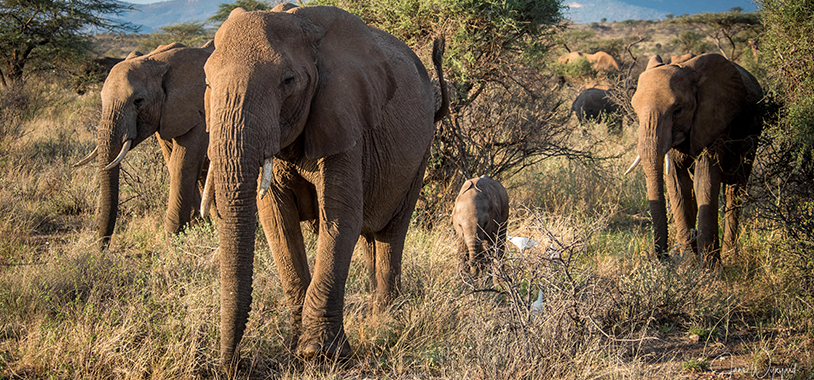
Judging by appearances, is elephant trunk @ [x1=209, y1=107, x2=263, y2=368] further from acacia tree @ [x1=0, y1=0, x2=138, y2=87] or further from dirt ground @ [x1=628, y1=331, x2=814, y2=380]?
acacia tree @ [x1=0, y1=0, x2=138, y2=87]

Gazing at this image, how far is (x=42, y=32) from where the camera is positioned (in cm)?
A: 1619

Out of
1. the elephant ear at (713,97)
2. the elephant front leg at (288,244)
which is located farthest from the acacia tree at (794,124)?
the elephant front leg at (288,244)

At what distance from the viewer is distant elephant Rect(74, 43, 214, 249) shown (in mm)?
5957

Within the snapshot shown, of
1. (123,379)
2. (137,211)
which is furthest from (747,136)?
(137,211)

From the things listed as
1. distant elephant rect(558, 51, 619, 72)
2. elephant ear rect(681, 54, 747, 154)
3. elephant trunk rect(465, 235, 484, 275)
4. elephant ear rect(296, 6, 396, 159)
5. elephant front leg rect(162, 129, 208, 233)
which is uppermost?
elephant ear rect(296, 6, 396, 159)

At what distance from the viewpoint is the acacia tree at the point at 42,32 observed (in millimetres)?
15180

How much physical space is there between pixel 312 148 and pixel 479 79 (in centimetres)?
460

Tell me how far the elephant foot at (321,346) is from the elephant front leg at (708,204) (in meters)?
4.15

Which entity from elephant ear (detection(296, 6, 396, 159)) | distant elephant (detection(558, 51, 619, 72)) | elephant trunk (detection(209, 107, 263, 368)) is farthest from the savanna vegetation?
distant elephant (detection(558, 51, 619, 72))

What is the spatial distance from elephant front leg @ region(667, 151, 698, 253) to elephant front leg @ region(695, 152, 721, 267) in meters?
0.18

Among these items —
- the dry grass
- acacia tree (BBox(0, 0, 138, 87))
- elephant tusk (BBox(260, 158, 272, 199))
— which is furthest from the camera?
acacia tree (BBox(0, 0, 138, 87))

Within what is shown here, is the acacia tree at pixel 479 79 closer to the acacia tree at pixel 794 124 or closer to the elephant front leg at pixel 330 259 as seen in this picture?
the acacia tree at pixel 794 124

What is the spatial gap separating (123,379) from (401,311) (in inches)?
70.8

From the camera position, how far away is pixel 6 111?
10008mm
